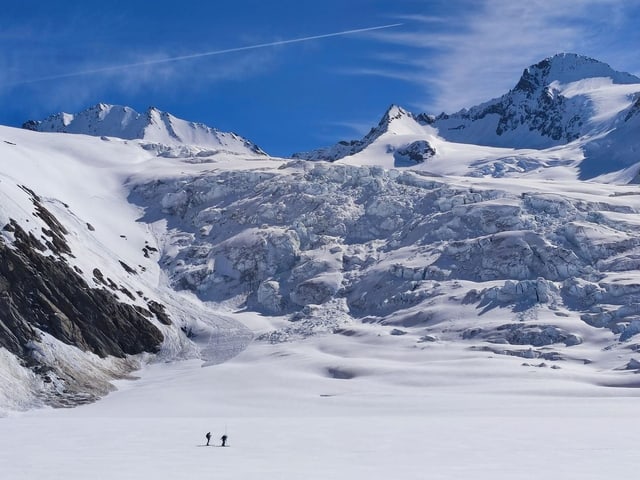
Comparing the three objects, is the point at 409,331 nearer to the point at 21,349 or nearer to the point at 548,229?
the point at 548,229

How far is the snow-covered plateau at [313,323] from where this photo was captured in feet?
123

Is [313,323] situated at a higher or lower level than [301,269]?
lower

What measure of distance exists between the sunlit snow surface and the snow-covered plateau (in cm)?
32

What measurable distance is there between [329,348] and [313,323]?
9555 millimetres

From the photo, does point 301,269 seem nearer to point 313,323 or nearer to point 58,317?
point 313,323

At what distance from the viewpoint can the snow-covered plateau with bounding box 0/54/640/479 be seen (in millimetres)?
37625

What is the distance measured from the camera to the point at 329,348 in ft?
305

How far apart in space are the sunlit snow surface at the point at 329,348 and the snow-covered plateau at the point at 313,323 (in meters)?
0.32

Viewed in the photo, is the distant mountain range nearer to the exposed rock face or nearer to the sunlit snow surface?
the exposed rock face

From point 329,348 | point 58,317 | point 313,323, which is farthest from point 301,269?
point 58,317

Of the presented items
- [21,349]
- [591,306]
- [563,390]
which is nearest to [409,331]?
[591,306]

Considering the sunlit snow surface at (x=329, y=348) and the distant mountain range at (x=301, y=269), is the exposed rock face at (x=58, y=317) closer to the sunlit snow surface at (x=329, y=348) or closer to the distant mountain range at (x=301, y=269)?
the distant mountain range at (x=301, y=269)

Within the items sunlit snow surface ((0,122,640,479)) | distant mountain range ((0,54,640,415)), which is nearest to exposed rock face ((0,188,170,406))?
distant mountain range ((0,54,640,415))

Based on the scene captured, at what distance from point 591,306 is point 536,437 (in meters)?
58.7
